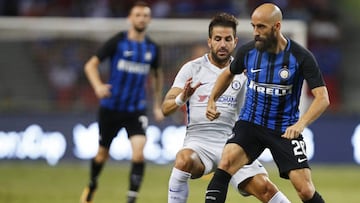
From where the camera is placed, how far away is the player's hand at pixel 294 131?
912cm

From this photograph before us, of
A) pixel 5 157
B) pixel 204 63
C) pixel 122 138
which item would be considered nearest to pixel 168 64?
pixel 122 138

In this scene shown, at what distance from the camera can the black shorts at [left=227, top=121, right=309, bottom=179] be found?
9.51 metres

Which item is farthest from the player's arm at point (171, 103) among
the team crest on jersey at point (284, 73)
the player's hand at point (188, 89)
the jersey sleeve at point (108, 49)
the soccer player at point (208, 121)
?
the jersey sleeve at point (108, 49)

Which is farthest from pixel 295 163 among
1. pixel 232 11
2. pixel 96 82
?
pixel 232 11

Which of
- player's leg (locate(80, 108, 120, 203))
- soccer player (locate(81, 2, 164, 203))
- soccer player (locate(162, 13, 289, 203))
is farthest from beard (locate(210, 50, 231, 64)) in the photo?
player's leg (locate(80, 108, 120, 203))

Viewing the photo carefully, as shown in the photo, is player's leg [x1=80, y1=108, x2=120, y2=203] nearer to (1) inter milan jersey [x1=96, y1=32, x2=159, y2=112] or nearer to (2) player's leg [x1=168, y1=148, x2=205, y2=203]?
(1) inter milan jersey [x1=96, y1=32, x2=159, y2=112]

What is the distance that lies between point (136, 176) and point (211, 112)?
124 inches

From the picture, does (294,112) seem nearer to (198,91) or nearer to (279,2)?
(198,91)

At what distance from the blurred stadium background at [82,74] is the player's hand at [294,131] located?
30.8 ft

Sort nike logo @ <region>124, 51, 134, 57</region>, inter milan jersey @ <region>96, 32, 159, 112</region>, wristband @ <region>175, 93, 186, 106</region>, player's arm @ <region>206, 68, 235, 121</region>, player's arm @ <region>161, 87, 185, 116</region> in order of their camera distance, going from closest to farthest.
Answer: player's arm @ <region>206, 68, 235, 121</region>, wristband @ <region>175, 93, 186, 106</region>, player's arm @ <region>161, 87, 185, 116</region>, inter milan jersey @ <region>96, 32, 159, 112</region>, nike logo @ <region>124, 51, 134, 57</region>

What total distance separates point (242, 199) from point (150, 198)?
1.24 meters

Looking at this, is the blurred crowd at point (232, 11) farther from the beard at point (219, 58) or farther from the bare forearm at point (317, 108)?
the bare forearm at point (317, 108)

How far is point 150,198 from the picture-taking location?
551 inches

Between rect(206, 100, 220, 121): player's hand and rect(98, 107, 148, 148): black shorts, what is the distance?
363cm
